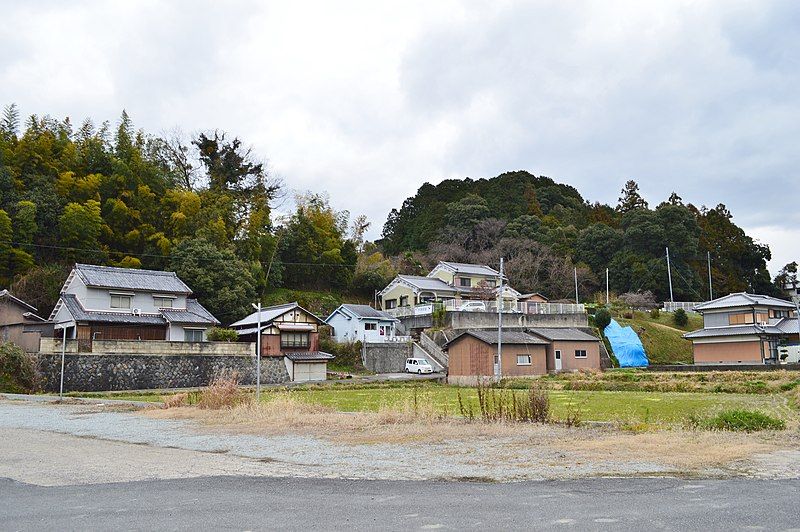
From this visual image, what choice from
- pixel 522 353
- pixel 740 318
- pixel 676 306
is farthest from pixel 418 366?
pixel 676 306

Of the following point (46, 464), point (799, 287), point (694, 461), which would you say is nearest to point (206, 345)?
point (46, 464)

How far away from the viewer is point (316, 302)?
54.7 meters

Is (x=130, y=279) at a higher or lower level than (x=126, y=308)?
higher

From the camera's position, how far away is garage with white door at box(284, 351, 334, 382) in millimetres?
40156

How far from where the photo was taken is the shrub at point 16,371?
30.4 m

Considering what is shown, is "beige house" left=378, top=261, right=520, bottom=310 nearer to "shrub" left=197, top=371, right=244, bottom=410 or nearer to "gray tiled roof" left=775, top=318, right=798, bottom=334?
"gray tiled roof" left=775, top=318, right=798, bottom=334

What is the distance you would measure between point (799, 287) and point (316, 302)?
5239 centimetres

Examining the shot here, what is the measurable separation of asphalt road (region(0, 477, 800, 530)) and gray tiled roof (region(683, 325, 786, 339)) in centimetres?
4004

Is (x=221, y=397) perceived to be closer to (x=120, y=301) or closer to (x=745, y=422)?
(x=745, y=422)

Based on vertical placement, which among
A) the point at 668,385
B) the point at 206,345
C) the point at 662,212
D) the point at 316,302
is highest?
the point at 662,212

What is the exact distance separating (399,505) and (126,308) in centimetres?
3657

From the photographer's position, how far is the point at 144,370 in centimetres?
3491

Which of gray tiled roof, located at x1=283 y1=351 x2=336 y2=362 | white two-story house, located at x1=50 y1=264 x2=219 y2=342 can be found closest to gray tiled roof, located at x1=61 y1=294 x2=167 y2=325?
white two-story house, located at x1=50 y1=264 x2=219 y2=342

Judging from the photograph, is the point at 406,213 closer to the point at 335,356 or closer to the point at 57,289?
the point at 335,356
